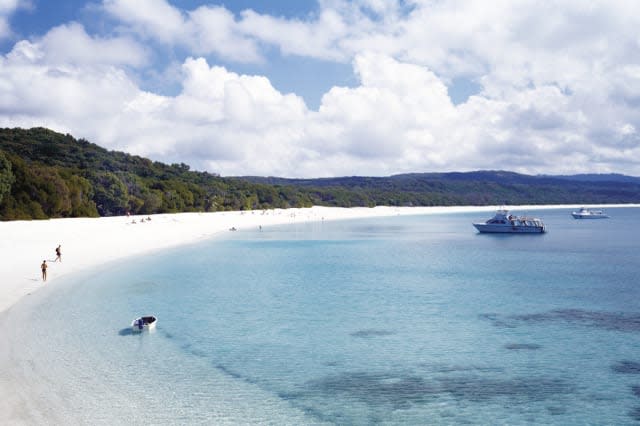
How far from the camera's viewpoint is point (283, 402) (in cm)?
1421

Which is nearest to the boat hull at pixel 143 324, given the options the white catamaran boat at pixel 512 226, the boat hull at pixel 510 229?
the white catamaran boat at pixel 512 226

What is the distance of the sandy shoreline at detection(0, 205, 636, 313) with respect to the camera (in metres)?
32.2

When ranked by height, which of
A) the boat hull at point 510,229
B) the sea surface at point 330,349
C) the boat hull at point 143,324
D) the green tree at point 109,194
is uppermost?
the green tree at point 109,194

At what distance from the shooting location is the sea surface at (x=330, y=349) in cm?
1371

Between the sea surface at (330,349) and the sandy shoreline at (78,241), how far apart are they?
1985 mm

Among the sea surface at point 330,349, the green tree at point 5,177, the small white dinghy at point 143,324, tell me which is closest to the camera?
the sea surface at point 330,349

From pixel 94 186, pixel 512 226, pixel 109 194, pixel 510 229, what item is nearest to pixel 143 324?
pixel 109 194

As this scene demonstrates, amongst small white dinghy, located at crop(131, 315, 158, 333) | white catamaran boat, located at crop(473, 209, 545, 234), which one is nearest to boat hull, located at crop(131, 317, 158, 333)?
small white dinghy, located at crop(131, 315, 158, 333)

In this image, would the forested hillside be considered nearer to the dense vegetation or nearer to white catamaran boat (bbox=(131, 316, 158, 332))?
the dense vegetation

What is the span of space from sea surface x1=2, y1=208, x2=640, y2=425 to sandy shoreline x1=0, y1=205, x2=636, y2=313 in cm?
199

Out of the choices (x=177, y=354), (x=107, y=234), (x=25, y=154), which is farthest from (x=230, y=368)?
(x=25, y=154)

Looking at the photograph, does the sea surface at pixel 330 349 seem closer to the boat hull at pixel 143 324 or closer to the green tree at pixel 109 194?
the boat hull at pixel 143 324

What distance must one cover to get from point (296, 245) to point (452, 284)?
3195cm

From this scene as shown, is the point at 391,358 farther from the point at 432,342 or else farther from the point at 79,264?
the point at 79,264
